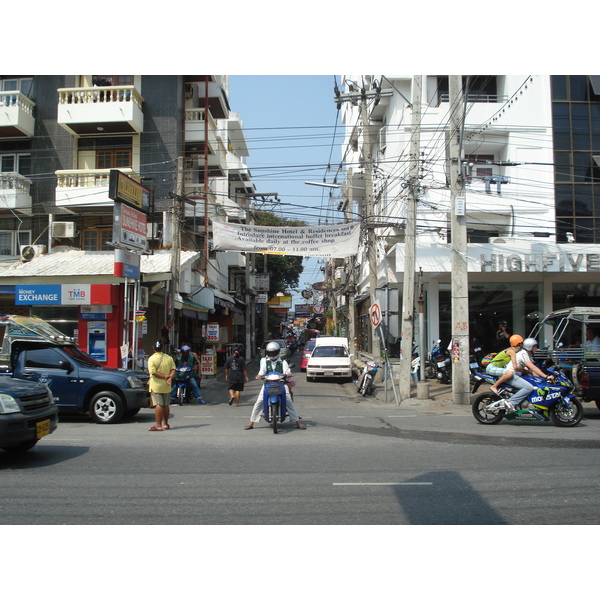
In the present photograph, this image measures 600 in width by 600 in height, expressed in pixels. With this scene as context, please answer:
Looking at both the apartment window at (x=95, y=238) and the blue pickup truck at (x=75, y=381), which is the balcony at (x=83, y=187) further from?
the blue pickup truck at (x=75, y=381)

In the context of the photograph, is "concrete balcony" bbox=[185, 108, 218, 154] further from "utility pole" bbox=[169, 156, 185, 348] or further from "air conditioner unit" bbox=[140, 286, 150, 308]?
"air conditioner unit" bbox=[140, 286, 150, 308]

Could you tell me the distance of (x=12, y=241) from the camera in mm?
23328

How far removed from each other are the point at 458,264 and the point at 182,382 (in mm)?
8590

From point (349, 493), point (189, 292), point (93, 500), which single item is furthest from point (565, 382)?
point (189, 292)

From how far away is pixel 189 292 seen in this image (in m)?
23.0

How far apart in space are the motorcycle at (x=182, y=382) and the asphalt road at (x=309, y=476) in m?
4.21

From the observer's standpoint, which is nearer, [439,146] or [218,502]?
[218,502]

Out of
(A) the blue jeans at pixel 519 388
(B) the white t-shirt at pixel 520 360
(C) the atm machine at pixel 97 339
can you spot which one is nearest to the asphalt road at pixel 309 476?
(A) the blue jeans at pixel 519 388

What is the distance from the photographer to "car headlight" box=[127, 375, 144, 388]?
12.1 meters

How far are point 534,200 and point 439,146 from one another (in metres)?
4.57

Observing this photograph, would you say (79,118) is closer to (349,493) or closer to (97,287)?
(97,287)

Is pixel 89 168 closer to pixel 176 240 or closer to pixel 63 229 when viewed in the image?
pixel 63 229

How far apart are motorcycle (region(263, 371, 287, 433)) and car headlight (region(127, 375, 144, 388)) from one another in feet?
11.2

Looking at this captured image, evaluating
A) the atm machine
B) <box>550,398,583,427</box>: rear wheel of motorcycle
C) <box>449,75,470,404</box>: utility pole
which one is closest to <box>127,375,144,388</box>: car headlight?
the atm machine
